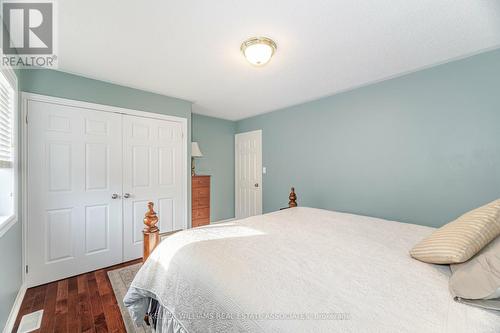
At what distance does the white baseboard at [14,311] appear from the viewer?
5.07 ft

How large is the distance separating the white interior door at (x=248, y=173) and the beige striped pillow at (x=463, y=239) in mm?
3150

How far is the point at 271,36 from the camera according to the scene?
1731 mm

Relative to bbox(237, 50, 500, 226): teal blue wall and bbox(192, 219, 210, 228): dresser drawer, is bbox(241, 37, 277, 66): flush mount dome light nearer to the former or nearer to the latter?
bbox(237, 50, 500, 226): teal blue wall

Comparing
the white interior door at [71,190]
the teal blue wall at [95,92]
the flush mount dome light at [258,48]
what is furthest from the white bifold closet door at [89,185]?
the flush mount dome light at [258,48]

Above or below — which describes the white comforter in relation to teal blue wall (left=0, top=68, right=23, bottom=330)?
above

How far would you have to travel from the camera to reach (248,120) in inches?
176

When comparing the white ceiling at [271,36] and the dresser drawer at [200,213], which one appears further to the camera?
the dresser drawer at [200,213]

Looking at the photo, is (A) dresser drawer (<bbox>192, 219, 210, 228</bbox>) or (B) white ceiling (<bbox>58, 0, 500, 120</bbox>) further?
(A) dresser drawer (<bbox>192, 219, 210, 228</bbox>)

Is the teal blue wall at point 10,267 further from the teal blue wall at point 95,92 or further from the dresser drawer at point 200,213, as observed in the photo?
the dresser drawer at point 200,213

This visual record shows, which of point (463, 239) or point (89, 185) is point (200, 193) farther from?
point (463, 239)

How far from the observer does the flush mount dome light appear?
1763 millimetres

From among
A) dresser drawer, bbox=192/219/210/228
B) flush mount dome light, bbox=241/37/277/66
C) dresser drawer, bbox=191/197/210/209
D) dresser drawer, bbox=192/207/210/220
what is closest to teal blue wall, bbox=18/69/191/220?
dresser drawer, bbox=191/197/210/209

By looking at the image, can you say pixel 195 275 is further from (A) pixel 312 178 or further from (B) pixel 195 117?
(B) pixel 195 117

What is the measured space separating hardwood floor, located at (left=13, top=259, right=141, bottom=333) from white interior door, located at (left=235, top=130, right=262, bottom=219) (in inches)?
103
